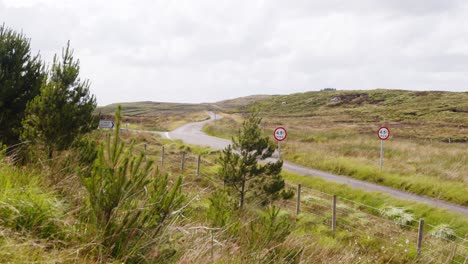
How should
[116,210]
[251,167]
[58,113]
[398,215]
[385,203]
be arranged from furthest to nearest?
[385,203] < [398,215] < [251,167] < [58,113] < [116,210]

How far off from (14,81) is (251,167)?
23.0 feet

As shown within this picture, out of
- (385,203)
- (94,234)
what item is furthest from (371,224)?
(94,234)

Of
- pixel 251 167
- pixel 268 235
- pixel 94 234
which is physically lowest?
pixel 251 167

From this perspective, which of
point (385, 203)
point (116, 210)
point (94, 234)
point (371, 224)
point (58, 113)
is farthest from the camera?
point (385, 203)

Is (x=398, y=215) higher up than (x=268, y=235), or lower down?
lower down

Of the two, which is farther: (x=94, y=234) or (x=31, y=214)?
(x=31, y=214)

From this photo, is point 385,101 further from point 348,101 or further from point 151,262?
point 151,262

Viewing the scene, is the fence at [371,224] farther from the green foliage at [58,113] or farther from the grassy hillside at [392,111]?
the grassy hillside at [392,111]

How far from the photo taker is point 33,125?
938cm

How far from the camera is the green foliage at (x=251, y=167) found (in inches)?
452

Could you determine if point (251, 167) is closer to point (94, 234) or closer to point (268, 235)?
point (268, 235)

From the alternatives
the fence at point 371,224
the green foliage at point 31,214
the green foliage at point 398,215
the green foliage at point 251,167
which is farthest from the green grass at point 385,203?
the green foliage at point 31,214

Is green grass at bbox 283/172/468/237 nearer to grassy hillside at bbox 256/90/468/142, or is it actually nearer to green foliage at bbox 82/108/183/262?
green foliage at bbox 82/108/183/262

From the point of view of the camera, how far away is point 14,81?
11.0m
